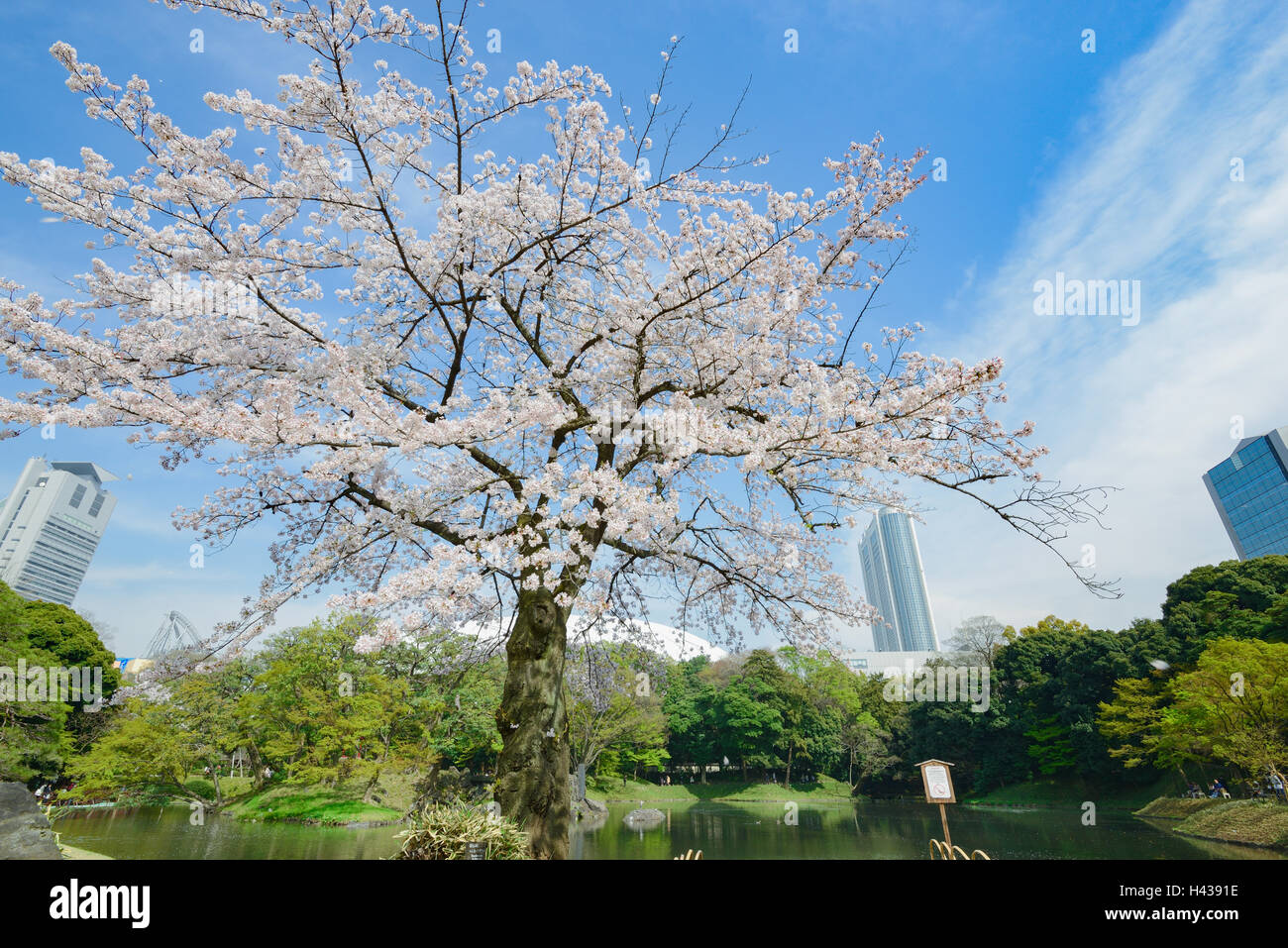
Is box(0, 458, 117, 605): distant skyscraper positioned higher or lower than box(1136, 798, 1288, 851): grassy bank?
higher

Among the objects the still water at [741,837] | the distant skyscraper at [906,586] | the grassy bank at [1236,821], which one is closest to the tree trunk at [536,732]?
the still water at [741,837]

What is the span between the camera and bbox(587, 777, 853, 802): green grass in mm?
35688

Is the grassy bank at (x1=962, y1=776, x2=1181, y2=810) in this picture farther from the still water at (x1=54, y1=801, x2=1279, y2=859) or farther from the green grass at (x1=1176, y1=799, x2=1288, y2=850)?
the green grass at (x1=1176, y1=799, x2=1288, y2=850)

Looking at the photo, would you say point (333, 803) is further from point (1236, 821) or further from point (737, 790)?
point (1236, 821)

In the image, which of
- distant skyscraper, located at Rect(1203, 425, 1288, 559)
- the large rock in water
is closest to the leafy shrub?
the large rock in water

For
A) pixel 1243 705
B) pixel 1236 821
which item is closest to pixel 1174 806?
pixel 1236 821

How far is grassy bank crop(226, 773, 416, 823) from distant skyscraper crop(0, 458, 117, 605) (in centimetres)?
7408

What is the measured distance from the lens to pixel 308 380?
21.3 feet

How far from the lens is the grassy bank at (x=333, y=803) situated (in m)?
21.4

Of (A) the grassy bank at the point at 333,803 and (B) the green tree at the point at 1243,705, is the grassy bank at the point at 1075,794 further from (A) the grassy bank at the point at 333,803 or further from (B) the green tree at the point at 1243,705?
(A) the grassy bank at the point at 333,803

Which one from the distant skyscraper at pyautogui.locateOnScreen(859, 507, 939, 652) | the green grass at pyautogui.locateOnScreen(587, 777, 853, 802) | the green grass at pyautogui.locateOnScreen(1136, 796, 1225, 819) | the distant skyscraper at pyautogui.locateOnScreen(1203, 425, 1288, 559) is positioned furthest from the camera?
the distant skyscraper at pyautogui.locateOnScreen(859, 507, 939, 652)

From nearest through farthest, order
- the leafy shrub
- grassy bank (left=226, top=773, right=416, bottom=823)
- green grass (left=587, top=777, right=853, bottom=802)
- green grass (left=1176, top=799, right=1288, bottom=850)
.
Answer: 1. the leafy shrub
2. green grass (left=1176, top=799, right=1288, bottom=850)
3. grassy bank (left=226, top=773, right=416, bottom=823)
4. green grass (left=587, top=777, right=853, bottom=802)

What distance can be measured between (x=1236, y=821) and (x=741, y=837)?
1421 cm
